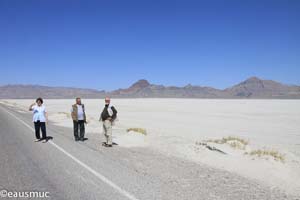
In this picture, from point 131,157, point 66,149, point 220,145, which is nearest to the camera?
point 131,157

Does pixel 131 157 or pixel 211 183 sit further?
pixel 131 157

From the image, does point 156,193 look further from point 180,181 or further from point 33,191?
point 33,191

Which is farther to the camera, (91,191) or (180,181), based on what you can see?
(180,181)

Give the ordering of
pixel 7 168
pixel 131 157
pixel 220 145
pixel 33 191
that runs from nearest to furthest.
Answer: pixel 33 191 → pixel 7 168 → pixel 131 157 → pixel 220 145

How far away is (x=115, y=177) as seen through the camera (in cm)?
748

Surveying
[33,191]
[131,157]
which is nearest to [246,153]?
[131,157]

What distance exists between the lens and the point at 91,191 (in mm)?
6379

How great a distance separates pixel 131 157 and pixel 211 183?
364 centimetres

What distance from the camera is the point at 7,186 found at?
6.62 metres

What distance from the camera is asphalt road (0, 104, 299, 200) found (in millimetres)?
6391

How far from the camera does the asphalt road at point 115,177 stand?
6.39 metres

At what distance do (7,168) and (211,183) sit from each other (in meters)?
4.96

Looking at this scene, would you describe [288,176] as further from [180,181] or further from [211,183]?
[180,181]

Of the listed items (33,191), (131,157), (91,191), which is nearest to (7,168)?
(33,191)
